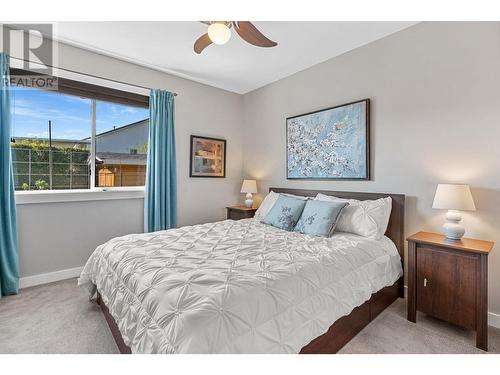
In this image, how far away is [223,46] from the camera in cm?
285

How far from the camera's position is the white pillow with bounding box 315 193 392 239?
7.79 ft

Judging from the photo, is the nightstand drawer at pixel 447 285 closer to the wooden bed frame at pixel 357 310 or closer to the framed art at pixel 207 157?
the wooden bed frame at pixel 357 310

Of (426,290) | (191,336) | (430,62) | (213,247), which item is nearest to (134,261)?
(213,247)

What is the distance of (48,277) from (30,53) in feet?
7.99

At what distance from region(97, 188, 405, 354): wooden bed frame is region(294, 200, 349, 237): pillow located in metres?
0.52

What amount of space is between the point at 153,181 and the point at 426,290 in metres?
3.19

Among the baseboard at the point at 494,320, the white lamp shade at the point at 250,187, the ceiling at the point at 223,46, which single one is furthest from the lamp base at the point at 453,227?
the white lamp shade at the point at 250,187

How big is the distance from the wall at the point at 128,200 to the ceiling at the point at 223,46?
0.18m

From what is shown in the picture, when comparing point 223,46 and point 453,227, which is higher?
point 223,46

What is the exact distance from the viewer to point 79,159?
3.08m

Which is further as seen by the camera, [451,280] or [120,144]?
[120,144]

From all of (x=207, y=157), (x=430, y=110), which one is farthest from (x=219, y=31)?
(x=207, y=157)

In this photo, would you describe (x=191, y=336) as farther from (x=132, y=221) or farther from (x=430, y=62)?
(x=430, y=62)

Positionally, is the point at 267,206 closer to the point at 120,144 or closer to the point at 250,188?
the point at 250,188
